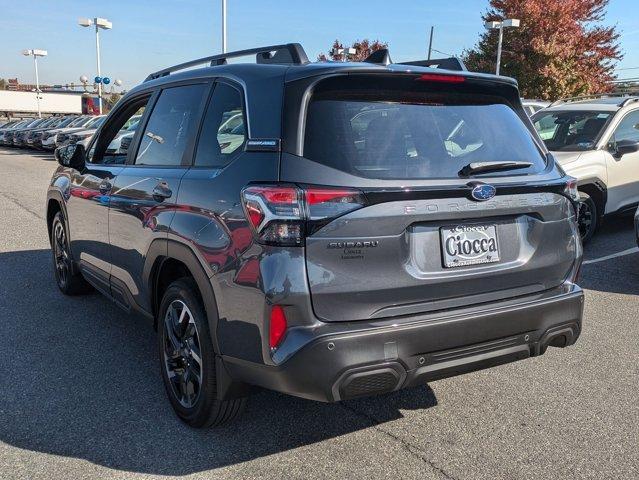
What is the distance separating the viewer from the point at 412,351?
2.64 metres

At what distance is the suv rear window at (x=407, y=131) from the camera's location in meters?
2.66

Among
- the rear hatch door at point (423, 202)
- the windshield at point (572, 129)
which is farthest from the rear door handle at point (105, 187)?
the windshield at point (572, 129)

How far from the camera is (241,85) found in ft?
9.91

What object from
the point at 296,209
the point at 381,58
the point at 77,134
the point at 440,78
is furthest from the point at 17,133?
the point at 296,209

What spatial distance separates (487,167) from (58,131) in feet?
85.4

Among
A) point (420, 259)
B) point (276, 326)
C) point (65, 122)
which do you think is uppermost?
point (420, 259)

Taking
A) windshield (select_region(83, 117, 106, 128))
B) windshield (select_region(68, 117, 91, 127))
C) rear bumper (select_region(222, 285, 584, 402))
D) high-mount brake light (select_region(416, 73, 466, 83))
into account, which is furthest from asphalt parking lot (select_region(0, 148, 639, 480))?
windshield (select_region(68, 117, 91, 127))

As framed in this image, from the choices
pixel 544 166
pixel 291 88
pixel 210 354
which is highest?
pixel 291 88

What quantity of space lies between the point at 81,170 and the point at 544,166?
3.39 m

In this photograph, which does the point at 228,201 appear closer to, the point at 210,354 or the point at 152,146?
the point at 210,354

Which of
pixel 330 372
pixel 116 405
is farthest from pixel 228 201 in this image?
pixel 116 405

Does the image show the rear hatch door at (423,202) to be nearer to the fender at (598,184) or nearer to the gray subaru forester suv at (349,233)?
the gray subaru forester suv at (349,233)

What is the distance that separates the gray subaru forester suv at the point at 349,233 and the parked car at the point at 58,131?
23.5 m

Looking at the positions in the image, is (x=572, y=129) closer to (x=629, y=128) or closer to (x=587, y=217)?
(x=629, y=128)
